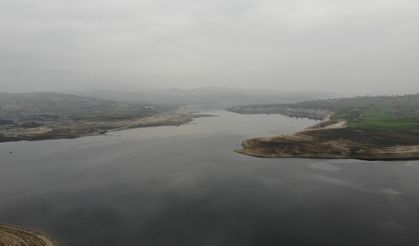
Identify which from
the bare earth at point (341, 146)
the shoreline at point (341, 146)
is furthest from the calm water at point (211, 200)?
the bare earth at point (341, 146)

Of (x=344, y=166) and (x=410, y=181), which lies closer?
(x=410, y=181)

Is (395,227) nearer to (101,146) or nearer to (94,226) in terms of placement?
(94,226)

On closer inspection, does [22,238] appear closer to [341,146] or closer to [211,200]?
[211,200]

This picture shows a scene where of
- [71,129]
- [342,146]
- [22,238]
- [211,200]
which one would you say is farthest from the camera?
[71,129]

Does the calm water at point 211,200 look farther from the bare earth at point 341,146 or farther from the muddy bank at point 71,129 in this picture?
the muddy bank at point 71,129

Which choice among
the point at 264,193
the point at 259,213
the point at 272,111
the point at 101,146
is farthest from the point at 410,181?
the point at 272,111

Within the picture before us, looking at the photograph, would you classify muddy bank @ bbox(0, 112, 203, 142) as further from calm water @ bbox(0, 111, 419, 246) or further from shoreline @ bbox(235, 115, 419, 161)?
shoreline @ bbox(235, 115, 419, 161)

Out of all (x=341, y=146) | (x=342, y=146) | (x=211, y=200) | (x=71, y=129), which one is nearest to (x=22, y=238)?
(x=211, y=200)
